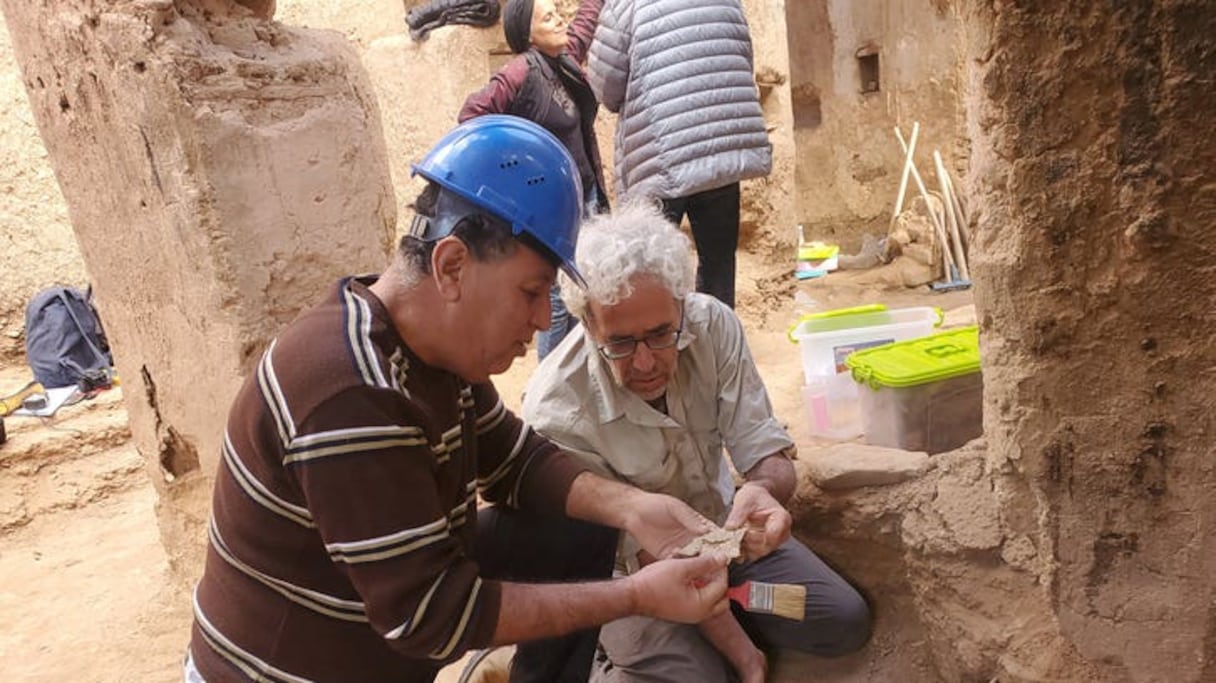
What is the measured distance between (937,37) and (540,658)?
688 cm

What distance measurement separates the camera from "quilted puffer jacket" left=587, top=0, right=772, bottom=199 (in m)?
3.10

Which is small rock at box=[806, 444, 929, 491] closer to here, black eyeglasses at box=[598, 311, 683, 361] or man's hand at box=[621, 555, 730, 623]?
black eyeglasses at box=[598, 311, 683, 361]

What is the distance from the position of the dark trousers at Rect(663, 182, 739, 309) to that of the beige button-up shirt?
126 cm

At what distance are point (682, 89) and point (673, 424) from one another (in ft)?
5.13

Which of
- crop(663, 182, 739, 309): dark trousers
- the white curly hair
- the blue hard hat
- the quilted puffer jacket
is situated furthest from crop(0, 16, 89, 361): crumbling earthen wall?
the blue hard hat

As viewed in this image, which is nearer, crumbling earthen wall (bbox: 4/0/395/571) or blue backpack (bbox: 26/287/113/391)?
crumbling earthen wall (bbox: 4/0/395/571)

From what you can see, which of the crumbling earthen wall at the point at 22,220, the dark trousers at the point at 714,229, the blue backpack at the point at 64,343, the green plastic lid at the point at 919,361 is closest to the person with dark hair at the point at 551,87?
→ the dark trousers at the point at 714,229

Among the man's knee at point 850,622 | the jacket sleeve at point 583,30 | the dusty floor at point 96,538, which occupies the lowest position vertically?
the dusty floor at point 96,538

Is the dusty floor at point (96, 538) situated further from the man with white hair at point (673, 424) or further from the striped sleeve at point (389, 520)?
the striped sleeve at point (389, 520)

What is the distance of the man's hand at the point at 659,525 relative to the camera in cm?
168

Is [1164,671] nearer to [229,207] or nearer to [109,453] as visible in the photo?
[229,207]

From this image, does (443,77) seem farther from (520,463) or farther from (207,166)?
(520,463)

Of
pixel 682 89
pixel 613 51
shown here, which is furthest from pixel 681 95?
pixel 613 51

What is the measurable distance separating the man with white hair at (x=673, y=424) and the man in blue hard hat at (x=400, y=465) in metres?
0.43
